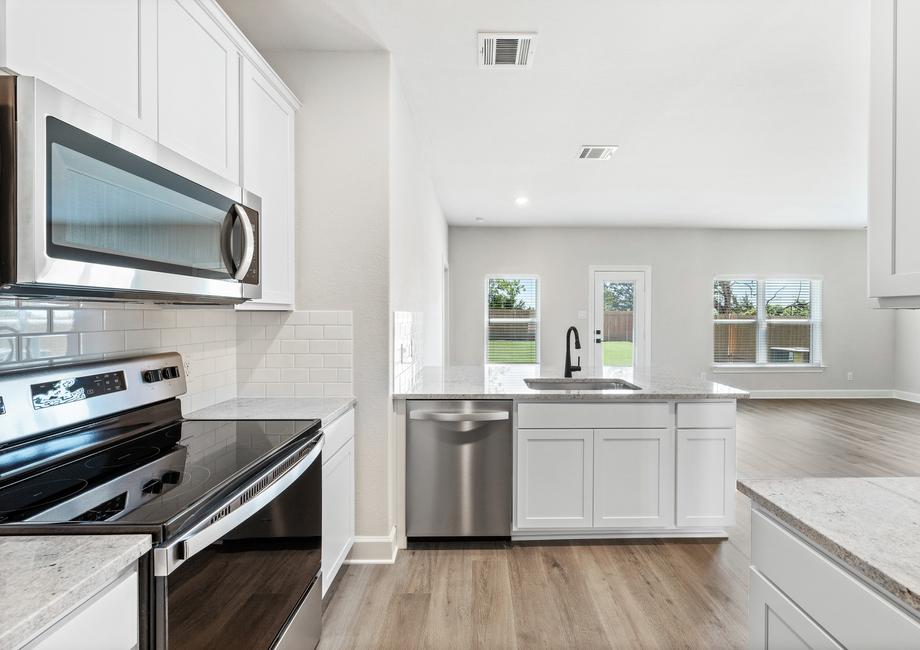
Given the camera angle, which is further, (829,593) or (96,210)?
(96,210)

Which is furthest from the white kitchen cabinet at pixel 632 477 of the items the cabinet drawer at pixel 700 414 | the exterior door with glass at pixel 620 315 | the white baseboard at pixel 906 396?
the white baseboard at pixel 906 396

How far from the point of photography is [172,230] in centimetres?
142

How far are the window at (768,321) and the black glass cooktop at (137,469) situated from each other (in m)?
7.85

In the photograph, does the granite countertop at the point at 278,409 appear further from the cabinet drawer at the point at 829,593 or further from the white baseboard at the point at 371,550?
the cabinet drawer at the point at 829,593

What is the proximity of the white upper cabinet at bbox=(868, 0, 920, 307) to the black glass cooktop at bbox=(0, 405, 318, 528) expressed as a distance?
149cm

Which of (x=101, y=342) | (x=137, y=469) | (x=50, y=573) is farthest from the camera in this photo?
(x=101, y=342)

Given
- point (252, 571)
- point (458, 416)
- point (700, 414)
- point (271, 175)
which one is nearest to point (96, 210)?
point (252, 571)

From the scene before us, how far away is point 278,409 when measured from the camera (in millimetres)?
2268

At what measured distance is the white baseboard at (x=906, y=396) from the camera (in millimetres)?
7781

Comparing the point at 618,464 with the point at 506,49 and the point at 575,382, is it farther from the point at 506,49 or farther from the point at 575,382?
the point at 506,49

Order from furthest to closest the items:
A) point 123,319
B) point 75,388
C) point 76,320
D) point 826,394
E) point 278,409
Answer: point 826,394, point 278,409, point 123,319, point 76,320, point 75,388

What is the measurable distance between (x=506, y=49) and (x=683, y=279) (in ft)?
20.9

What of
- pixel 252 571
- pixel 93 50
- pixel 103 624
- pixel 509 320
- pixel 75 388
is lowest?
pixel 252 571

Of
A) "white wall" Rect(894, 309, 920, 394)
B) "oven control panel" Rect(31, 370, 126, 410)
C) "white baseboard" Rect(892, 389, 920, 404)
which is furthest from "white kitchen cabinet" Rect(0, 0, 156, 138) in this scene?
"white baseboard" Rect(892, 389, 920, 404)
